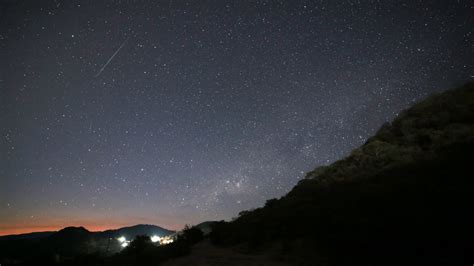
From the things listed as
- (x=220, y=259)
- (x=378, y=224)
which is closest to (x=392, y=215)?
(x=378, y=224)

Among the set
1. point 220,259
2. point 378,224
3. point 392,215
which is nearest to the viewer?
point 378,224

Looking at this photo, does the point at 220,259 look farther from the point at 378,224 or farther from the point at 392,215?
the point at 392,215

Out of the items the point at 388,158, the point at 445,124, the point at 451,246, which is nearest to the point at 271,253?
the point at 451,246

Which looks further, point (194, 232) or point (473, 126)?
point (473, 126)

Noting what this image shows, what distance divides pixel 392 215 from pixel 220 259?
6433 mm

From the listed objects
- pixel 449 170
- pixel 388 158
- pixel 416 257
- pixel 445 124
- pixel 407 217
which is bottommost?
pixel 416 257

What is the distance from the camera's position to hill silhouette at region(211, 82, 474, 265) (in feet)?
28.5

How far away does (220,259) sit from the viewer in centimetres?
1153

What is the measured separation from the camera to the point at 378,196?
1302 cm

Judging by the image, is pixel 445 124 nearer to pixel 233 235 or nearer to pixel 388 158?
pixel 388 158

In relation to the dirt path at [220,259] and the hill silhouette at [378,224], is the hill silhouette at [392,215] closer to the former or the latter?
the hill silhouette at [378,224]

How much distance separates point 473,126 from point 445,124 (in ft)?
8.54

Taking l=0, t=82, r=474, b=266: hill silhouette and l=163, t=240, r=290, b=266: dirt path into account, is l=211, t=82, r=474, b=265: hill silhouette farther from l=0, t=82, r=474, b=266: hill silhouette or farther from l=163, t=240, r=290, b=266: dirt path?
l=163, t=240, r=290, b=266: dirt path

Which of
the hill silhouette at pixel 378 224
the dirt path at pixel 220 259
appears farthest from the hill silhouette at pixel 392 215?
the dirt path at pixel 220 259
